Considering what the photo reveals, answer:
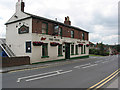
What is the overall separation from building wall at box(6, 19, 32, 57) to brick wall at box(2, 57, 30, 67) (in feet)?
3.94

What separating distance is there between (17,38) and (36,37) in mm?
3971

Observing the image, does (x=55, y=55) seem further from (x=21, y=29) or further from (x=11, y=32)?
(x=11, y=32)

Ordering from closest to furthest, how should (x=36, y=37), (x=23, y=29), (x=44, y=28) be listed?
(x=36, y=37), (x=23, y=29), (x=44, y=28)

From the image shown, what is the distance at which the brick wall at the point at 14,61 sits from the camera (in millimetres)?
12014

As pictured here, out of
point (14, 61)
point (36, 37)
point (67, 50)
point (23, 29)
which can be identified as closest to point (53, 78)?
point (14, 61)

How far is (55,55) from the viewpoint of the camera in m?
18.5

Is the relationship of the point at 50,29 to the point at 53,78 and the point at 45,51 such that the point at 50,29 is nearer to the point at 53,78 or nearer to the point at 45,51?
the point at 45,51

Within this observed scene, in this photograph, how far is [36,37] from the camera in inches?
608

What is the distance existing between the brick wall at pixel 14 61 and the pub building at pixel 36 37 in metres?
0.85

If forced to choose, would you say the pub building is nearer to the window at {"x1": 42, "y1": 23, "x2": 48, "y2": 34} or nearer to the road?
the window at {"x1": 42, "y1": 23, "x2": 48, "y2": 34}

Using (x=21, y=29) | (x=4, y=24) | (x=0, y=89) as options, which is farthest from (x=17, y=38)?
(x=0, y=89)

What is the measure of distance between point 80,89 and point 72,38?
17.9 meters

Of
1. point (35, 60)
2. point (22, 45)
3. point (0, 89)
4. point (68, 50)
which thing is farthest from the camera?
point (68, 50)

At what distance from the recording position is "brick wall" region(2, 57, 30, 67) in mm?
12014
